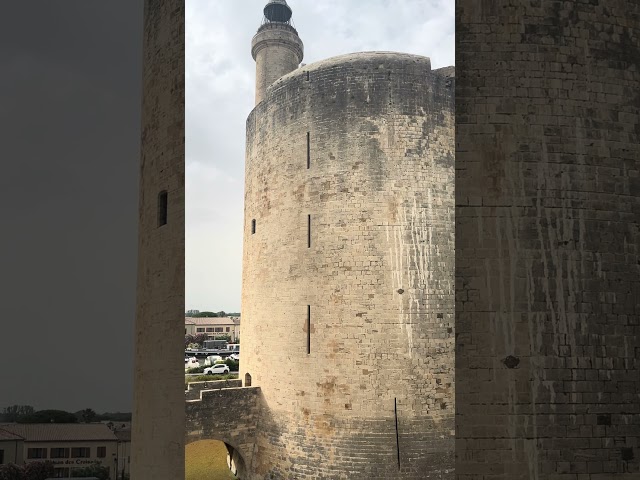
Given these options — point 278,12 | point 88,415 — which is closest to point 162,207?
point 88,415

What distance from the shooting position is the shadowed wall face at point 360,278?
10.1m

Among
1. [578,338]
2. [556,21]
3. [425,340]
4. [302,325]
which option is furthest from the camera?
[302,325]

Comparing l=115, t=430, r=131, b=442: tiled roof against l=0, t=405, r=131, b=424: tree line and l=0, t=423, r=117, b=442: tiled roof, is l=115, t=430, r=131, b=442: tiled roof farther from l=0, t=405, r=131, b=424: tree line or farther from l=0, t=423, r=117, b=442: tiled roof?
l=0, t=423, r=117, b=442: tiled roof

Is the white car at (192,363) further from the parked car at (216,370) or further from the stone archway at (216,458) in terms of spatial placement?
the stone archway at (216,458)

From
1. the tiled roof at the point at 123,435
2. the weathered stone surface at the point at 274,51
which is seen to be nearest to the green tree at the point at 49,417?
the tiled roof at the point at 123,435

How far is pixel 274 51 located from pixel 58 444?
48.1 ft

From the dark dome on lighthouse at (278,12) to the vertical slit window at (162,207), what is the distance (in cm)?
1404

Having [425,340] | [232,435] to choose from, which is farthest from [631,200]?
[232,435]

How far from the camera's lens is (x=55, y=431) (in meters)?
5.36

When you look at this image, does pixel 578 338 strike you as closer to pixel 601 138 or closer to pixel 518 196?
pixel 518 196

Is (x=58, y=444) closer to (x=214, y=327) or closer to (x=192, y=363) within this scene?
(x=192, y=363)

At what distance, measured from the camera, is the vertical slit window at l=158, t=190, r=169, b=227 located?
6789mm

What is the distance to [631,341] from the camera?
4965mm

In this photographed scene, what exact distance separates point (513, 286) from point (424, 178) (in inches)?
242
